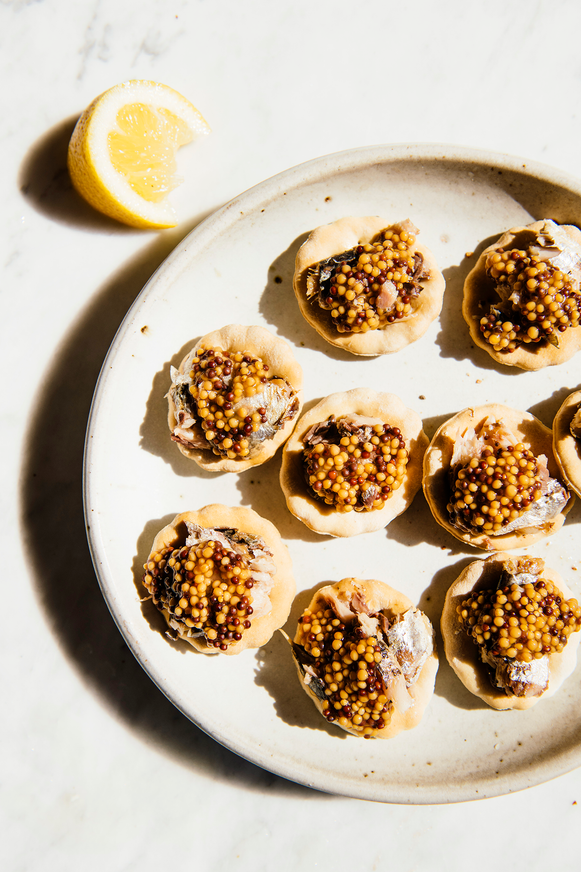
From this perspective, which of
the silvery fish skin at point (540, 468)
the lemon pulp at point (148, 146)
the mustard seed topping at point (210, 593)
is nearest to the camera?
the mustard seed topping at point (210, 593)

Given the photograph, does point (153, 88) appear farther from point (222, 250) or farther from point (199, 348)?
point (199, 348)

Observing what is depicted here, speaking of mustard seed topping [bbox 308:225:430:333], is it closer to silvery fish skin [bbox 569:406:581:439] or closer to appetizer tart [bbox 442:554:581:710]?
silvery fish skin [bbox 569:406:581:439]

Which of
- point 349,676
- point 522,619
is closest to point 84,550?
point 349,676

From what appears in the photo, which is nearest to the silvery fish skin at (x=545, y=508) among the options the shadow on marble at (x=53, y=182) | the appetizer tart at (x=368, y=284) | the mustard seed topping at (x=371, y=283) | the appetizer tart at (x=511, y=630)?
the appetizer tart at (x=511, y=630)

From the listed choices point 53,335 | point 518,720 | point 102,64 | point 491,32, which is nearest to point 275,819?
point 518,720

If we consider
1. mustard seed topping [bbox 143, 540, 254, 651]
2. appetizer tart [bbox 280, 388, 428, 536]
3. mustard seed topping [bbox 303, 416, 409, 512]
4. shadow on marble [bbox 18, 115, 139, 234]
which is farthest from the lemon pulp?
mustard seed topping [bbox 143, 540, 254, 651]

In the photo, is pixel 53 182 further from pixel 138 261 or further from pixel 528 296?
pixel 528 296

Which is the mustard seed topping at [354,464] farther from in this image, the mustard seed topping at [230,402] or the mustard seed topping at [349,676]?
the mustard seed topping at [349,676]
